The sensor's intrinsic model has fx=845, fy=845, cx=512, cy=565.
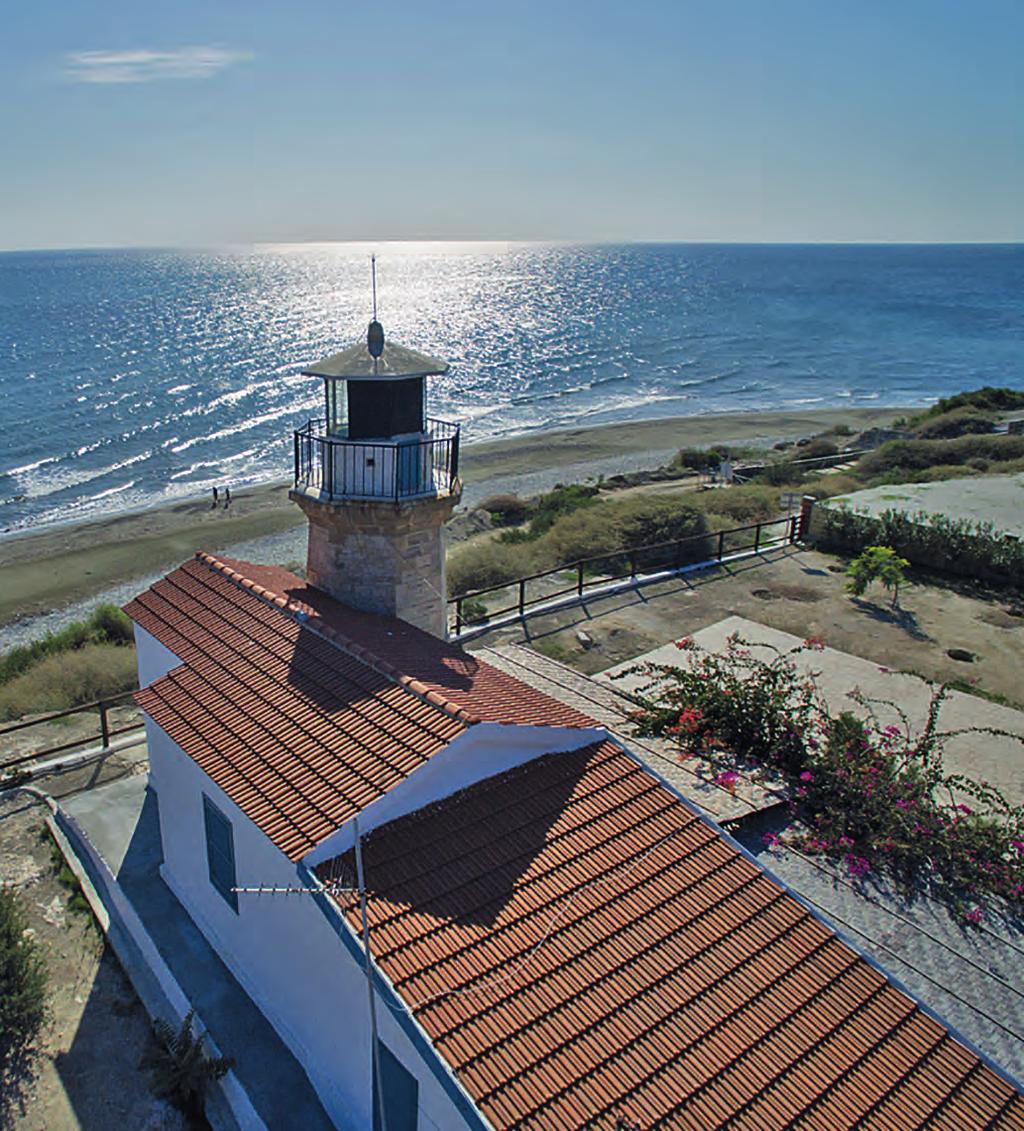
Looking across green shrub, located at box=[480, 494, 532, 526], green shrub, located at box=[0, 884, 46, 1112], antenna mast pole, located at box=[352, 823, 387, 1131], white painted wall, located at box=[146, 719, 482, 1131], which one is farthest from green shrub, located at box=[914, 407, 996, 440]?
green shrub, located at box=[0, 884, 46, 1112]

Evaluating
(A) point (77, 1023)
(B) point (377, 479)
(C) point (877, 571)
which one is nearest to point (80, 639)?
(B) point (377, 479)

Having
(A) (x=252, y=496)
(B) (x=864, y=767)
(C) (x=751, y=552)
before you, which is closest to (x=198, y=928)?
(B) (x=864, y=767)

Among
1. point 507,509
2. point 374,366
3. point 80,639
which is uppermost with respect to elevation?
point 374,366

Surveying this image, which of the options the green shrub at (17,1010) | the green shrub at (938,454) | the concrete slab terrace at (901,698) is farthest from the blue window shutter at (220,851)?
the green shrub at (938,454)

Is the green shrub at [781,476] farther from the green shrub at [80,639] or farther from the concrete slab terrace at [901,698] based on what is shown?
the green shrub at [80,639]


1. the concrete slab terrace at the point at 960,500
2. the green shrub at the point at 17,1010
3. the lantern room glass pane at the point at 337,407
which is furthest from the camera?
the concrete slab terrace at the point at 960,500

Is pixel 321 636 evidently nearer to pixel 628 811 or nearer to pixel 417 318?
pixel 628 811

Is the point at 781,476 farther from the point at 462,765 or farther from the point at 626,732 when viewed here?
the point at 462,765
